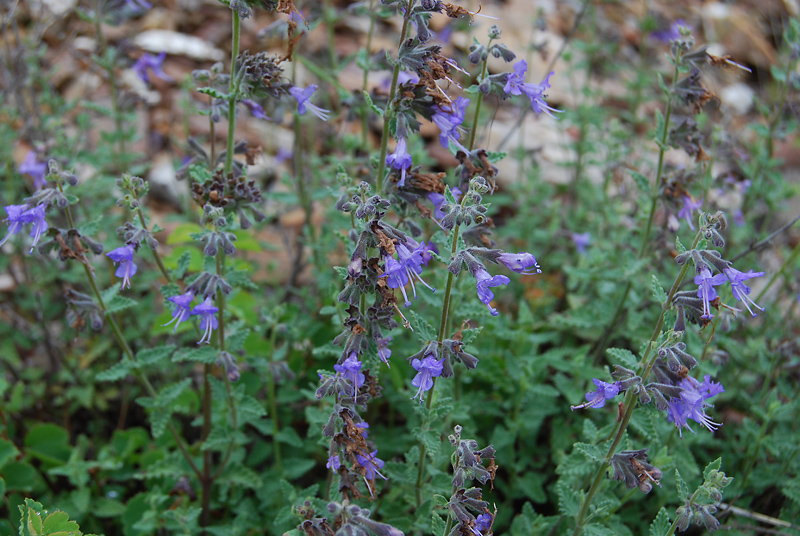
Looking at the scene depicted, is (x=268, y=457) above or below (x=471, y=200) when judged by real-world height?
below

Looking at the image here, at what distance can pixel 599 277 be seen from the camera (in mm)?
4555

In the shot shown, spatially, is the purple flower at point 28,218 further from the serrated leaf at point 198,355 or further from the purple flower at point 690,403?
the purple flower at point 690,403

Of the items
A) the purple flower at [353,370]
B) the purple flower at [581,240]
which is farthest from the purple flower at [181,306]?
the purple flower at [581,240]

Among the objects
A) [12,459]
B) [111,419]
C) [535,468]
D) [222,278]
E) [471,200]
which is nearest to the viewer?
[471,200]

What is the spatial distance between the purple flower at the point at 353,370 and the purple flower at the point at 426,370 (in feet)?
0.81

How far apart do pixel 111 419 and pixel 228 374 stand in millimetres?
2444

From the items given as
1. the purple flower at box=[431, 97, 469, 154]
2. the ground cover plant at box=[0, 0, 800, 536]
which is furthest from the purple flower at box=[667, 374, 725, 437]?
the purple flower at box=[431, 97, 469, 154]

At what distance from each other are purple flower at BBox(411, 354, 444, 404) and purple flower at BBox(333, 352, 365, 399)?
9.7 inches

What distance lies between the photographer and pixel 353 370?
268 cm

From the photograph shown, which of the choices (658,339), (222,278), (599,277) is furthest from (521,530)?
(222,278)

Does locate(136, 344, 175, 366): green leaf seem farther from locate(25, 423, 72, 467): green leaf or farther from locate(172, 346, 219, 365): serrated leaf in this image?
locate(25, 423, 72, 467): green leaf

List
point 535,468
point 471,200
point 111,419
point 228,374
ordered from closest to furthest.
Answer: point 471,200
point 228,374
point 535,468
point 111,419

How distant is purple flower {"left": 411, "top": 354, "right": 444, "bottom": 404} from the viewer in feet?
8.64

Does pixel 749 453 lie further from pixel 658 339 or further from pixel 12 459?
pixel 12 459
